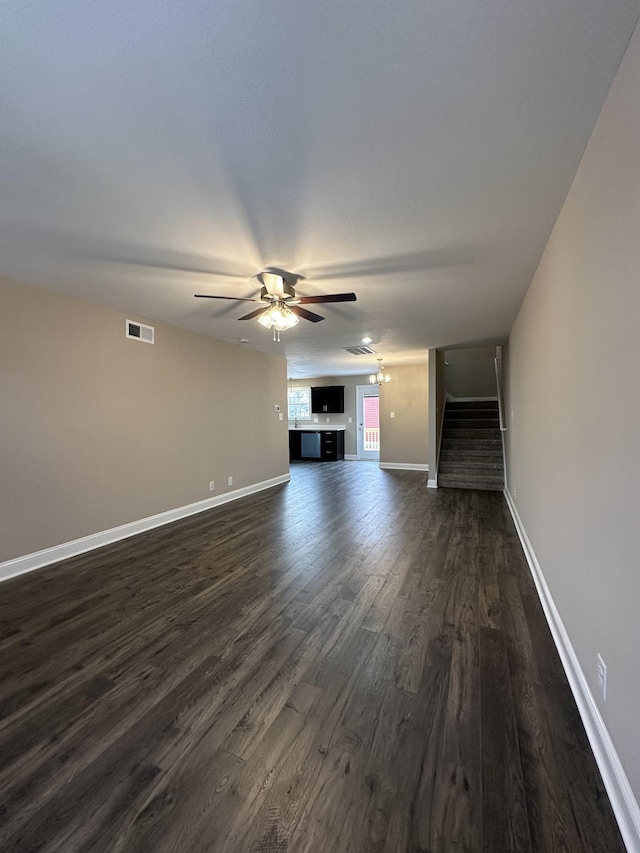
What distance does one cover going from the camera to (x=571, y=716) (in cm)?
151

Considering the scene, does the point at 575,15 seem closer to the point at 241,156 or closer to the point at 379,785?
the point at 241,156

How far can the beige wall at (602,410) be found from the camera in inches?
42.9

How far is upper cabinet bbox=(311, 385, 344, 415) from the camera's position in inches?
403

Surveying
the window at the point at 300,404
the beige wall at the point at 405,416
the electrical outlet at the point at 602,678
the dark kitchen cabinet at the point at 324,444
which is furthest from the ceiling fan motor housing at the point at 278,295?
the window at the point at 300,404

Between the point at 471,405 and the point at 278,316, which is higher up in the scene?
the point at 278,316

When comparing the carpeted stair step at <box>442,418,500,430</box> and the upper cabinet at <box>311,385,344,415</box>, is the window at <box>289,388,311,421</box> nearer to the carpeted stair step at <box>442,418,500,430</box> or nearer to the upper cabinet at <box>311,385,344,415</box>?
the upper cabinet at <box>311,385,344,415</box>

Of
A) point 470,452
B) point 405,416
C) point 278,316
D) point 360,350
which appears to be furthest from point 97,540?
point 405,416

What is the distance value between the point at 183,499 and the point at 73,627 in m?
2.46

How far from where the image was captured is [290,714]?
5.12 ft

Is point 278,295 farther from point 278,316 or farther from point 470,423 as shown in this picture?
point 470,423

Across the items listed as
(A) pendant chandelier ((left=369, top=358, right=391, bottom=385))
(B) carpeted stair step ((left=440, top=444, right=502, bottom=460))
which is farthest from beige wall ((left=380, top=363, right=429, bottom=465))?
(B) carpeted stair step ((left=440, top=444, right=502, bottom=460))

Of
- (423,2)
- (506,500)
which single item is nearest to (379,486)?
(506,500)

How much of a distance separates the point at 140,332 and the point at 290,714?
3.90m

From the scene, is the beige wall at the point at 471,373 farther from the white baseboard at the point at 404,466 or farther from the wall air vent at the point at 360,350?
the wall air vent at the point at 360,350
